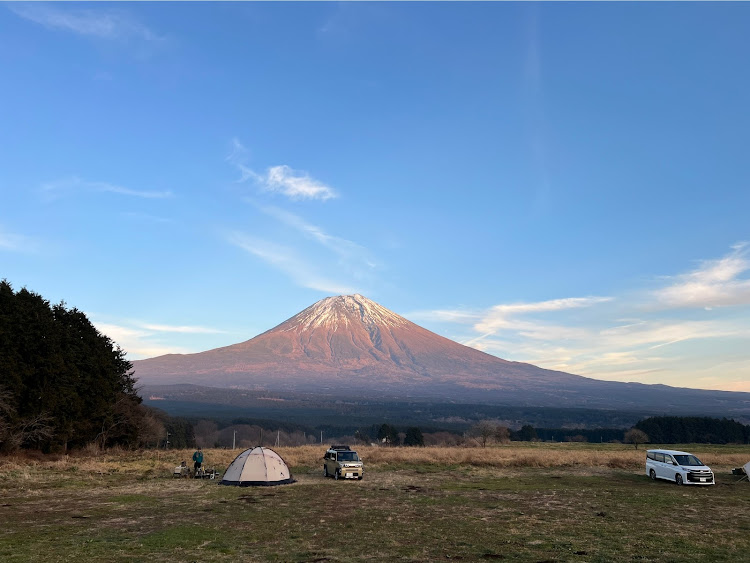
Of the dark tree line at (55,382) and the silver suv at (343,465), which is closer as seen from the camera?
the silver suv at (343,465)

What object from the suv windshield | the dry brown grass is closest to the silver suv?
the dry brown grass

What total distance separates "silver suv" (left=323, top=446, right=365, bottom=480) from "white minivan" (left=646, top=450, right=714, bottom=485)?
17201mm

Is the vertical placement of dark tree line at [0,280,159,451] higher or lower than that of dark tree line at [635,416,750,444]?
higher

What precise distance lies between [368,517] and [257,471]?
10.3m

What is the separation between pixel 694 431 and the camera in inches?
3834

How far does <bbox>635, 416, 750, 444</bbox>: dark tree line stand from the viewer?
95062 millimetres

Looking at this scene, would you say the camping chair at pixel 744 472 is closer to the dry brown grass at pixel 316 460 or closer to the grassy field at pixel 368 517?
the grassy field at pixel 368 517

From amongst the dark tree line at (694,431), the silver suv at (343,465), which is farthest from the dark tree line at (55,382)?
the dark tree line at (694,431)

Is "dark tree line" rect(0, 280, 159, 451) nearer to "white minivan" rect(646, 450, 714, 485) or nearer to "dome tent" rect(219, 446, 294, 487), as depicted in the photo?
"dome tent" rect(219, 446, 294, 487)

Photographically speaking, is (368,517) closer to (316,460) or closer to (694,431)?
(316,460)

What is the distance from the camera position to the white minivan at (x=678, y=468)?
27891 millimetres

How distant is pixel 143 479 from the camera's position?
95.2 ft

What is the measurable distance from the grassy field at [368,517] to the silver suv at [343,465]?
0.79m

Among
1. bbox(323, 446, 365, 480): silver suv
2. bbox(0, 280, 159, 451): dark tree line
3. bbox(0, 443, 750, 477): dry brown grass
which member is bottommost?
bbox(0, 443, 750, 477): dry brown grass
